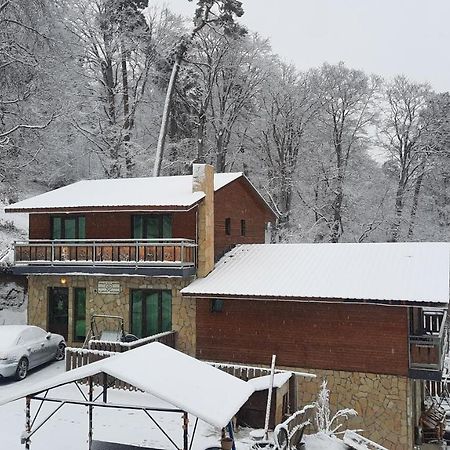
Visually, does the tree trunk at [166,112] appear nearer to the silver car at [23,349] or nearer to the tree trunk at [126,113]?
the tree trunk at [126,113]

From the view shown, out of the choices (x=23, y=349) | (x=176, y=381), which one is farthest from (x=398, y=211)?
(x=176, y=381)

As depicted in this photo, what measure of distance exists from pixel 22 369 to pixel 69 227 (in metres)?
6.29

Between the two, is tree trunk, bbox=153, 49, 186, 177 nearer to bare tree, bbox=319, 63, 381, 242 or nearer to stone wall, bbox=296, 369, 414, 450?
bare tree, bbox=319, 63, 381, 242

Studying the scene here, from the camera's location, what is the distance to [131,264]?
59.6 ft

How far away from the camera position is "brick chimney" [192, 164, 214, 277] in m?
18.4

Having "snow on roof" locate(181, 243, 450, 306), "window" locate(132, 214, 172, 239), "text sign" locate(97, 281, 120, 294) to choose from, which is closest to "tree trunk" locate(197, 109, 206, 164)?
"window" locate(132, 214, 172, 239)

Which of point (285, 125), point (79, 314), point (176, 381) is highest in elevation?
point (285, 125)

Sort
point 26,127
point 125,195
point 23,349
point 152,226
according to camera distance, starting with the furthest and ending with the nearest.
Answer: point 26,127, point 125,195, point 152,226, point 23,349

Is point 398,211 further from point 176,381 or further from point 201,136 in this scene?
point 176,381

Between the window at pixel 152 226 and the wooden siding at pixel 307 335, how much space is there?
10.0 ft

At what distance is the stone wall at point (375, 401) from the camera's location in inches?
587

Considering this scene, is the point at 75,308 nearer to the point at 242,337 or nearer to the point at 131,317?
the point at 131,317

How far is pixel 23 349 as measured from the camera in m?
16.4

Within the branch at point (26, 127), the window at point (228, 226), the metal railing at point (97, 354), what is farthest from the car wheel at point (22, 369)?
the branch at point (26, 127)
